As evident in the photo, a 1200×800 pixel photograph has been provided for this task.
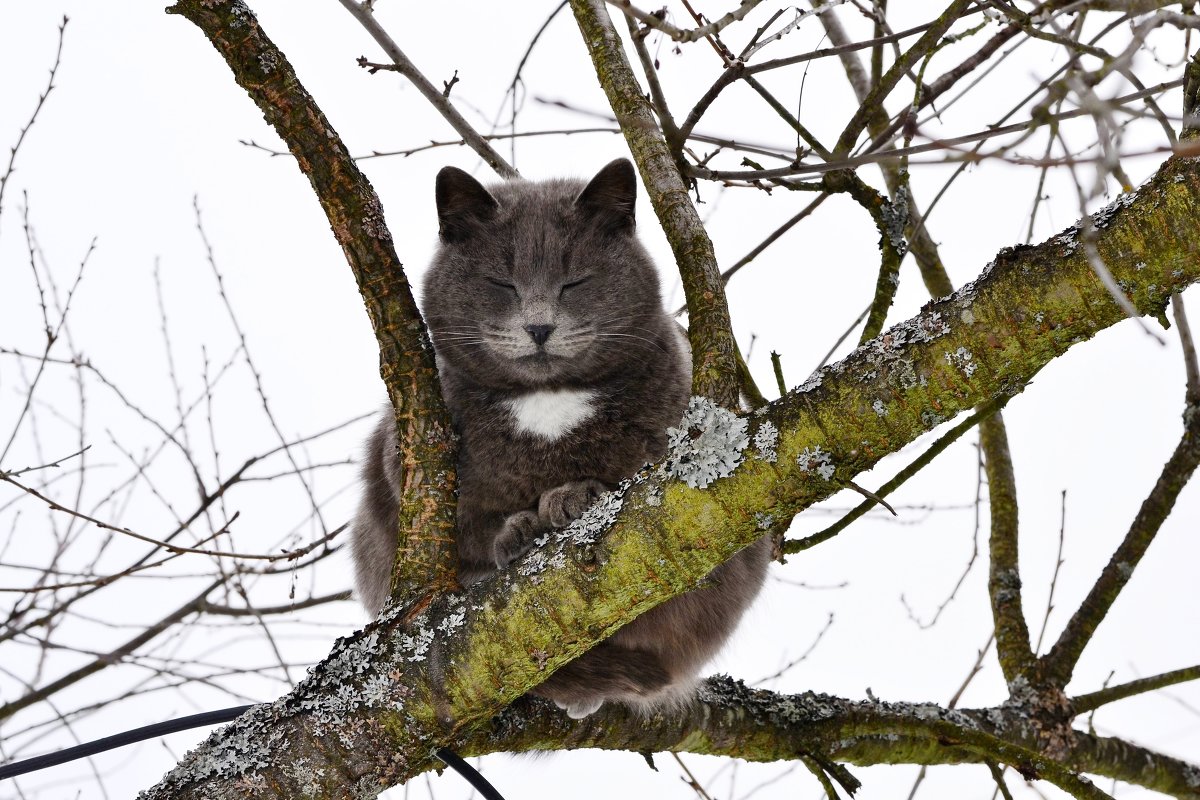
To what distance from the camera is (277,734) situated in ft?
4.97

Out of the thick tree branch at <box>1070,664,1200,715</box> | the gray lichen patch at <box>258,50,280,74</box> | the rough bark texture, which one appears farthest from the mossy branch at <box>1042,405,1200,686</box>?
the gray lichen patch at <box>258,50,280,74</box>

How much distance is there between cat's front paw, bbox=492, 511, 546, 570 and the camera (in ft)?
6.10

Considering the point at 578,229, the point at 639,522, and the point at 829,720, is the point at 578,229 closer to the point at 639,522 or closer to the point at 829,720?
the point at 639,522

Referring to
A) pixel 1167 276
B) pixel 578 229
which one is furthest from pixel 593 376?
pixel 1167 276

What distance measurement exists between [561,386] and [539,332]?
0.49 feet

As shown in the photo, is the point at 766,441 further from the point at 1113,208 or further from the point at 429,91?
the point at 429,91

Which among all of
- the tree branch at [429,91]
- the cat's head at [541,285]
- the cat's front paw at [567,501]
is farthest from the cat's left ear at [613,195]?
the cat's front paw at [567,501]

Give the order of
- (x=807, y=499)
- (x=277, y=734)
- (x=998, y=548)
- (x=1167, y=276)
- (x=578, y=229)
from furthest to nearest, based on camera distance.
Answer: (x=998, y=548), (x=578, y=229), (x=277, y=734), (x=807, y=499), (x=1167, y=276)

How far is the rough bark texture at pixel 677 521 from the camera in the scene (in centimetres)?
124

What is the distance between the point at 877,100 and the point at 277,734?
4.87 ft

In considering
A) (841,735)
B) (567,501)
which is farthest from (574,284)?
(841,735)

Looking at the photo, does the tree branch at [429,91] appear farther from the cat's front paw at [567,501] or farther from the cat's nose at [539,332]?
the cat's front paw at [567,501]

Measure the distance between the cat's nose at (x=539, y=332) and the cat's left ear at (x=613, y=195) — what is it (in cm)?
31

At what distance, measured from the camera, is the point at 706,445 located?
1408 millimetres
